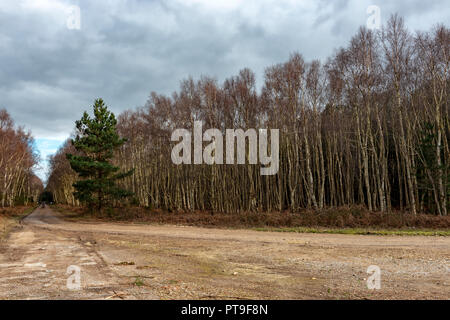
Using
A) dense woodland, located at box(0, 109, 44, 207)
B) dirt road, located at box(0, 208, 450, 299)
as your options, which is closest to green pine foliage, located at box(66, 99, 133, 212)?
dirt road, located at box(0, 208, 450, 299)

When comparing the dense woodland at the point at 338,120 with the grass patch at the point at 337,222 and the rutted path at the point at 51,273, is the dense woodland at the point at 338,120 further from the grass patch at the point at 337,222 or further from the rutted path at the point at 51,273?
the rutted path at the point at 51,273

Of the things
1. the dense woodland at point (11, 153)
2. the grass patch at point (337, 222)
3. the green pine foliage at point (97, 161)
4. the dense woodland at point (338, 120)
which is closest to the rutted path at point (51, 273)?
the grass patch at point (337, 222)

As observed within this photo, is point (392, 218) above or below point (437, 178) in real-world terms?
below

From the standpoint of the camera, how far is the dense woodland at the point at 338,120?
72.6 ft

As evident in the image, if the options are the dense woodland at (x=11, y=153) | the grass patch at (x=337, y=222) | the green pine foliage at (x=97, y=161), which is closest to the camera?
the grass patch at (x=337, y=222)

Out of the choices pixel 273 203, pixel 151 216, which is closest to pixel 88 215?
pixel 151 216

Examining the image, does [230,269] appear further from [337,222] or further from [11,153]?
[11,153]

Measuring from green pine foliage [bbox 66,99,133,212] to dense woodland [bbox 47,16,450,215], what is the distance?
5015 mm

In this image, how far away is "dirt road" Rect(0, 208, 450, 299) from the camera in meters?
6.02

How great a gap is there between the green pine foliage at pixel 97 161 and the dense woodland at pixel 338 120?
16.5 feet

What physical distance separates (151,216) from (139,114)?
16.0 meters

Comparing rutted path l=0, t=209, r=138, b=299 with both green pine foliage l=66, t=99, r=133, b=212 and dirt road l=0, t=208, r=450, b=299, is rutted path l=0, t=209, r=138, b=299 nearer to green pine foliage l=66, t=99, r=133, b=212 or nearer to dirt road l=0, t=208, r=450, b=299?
dirt road l=0, t=208, r=450, b=299
